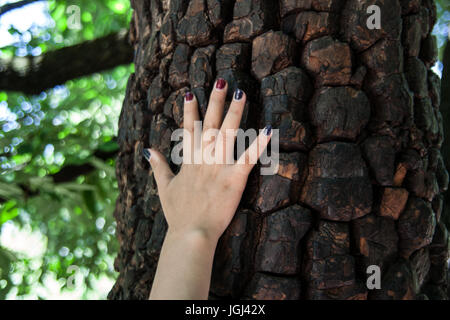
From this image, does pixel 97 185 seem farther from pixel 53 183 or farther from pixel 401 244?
pixel 401 244

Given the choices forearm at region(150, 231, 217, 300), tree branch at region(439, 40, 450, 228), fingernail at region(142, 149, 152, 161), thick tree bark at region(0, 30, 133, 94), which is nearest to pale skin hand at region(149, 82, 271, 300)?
forearm at region(150, 231, 217, 300)

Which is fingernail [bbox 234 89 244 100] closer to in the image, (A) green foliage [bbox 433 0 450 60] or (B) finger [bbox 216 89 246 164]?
(B) finger [bbox 216 89 246 164]

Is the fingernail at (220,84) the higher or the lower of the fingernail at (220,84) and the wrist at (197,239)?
the higher

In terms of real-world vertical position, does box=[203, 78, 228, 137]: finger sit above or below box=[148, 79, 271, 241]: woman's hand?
above

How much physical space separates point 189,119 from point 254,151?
0.80 feet

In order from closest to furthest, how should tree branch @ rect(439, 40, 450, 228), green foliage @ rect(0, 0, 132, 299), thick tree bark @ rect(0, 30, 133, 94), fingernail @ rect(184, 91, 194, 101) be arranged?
1. fingernail @ rect(184, 91, 194, 101)
2. tree branch @ rect(439, 40, 450, 228)
3. green foliage @ rect(0, 0, 132, 299)
4. thick tree bark @ rect(0, 30, 133, 94)

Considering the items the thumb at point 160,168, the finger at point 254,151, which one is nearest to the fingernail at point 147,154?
the thumb at point 160,168

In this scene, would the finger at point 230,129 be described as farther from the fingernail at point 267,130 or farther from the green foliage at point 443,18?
the green foliage at point 443,18

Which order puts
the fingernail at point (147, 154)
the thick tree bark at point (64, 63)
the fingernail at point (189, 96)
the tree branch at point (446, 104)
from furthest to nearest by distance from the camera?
the thick tree bark at point (64, 63)
the tree branch at point (446, 104)
the fingernail at point (147, 154)
the fingernail at point (189, 96)

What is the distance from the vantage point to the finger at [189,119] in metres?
1.12

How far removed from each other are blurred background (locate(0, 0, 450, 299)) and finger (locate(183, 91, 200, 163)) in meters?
1.24

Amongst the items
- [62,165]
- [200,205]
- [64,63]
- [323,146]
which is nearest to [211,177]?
[200,205]

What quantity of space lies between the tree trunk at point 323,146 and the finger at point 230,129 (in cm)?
4

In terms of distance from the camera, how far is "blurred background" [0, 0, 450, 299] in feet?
7.75
